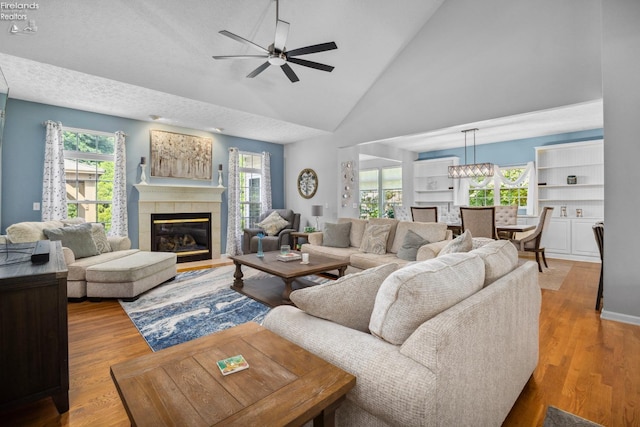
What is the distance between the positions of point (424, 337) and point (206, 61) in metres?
4.22

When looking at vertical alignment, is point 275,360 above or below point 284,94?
below

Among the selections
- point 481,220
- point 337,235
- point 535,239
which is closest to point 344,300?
point 337,235

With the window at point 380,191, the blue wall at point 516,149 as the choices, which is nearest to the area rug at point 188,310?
the window at point 380,191

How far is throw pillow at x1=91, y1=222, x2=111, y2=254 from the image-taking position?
4152mm

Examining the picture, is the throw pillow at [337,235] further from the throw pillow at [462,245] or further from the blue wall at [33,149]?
the blue wall at [33,149]

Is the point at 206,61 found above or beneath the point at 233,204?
above

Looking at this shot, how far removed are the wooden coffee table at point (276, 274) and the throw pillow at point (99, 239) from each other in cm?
191

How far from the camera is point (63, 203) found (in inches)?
184

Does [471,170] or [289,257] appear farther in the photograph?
[471,170]

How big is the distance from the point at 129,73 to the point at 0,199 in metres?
2.62

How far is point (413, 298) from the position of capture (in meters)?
1.10

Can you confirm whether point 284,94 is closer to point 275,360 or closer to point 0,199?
point 0,199

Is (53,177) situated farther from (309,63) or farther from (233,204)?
(309,63)

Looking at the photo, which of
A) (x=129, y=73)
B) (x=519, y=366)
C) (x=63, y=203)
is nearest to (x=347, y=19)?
(x=129, y=73)
